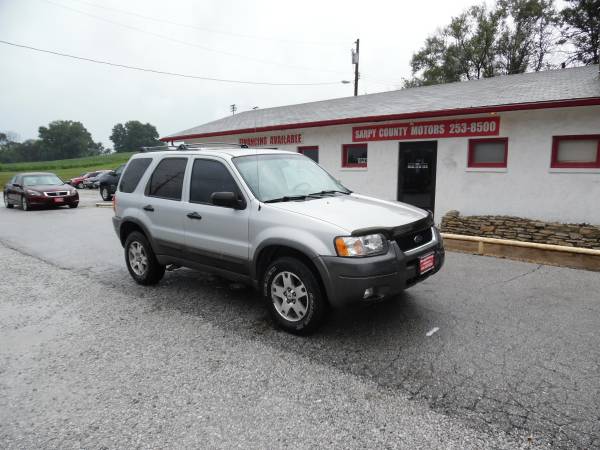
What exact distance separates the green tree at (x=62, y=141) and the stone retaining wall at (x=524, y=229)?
118827 mm

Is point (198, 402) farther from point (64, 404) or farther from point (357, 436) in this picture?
point (357, 436)

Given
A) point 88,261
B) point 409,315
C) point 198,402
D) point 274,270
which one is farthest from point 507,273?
point 88,261

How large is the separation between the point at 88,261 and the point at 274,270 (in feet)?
16.7

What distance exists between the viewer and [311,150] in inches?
579

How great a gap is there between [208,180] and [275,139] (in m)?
11.3

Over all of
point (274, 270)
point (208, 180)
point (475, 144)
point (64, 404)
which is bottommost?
point (64, 404)

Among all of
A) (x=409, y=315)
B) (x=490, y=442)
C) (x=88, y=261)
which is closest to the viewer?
(x=490, y=442)

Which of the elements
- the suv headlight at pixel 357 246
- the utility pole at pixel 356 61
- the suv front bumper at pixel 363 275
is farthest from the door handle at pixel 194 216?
the utility pole at pixel 356 61

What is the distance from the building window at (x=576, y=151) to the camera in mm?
9185

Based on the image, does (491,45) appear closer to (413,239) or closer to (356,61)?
(356,61)

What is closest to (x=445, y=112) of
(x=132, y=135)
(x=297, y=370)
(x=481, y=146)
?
(x=481, y=146)

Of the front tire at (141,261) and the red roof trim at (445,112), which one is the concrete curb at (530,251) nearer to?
the red roof trim at (445,112)

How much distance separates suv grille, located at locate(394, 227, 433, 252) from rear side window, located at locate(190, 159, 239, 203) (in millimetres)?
1860

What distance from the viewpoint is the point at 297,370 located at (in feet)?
11.6
